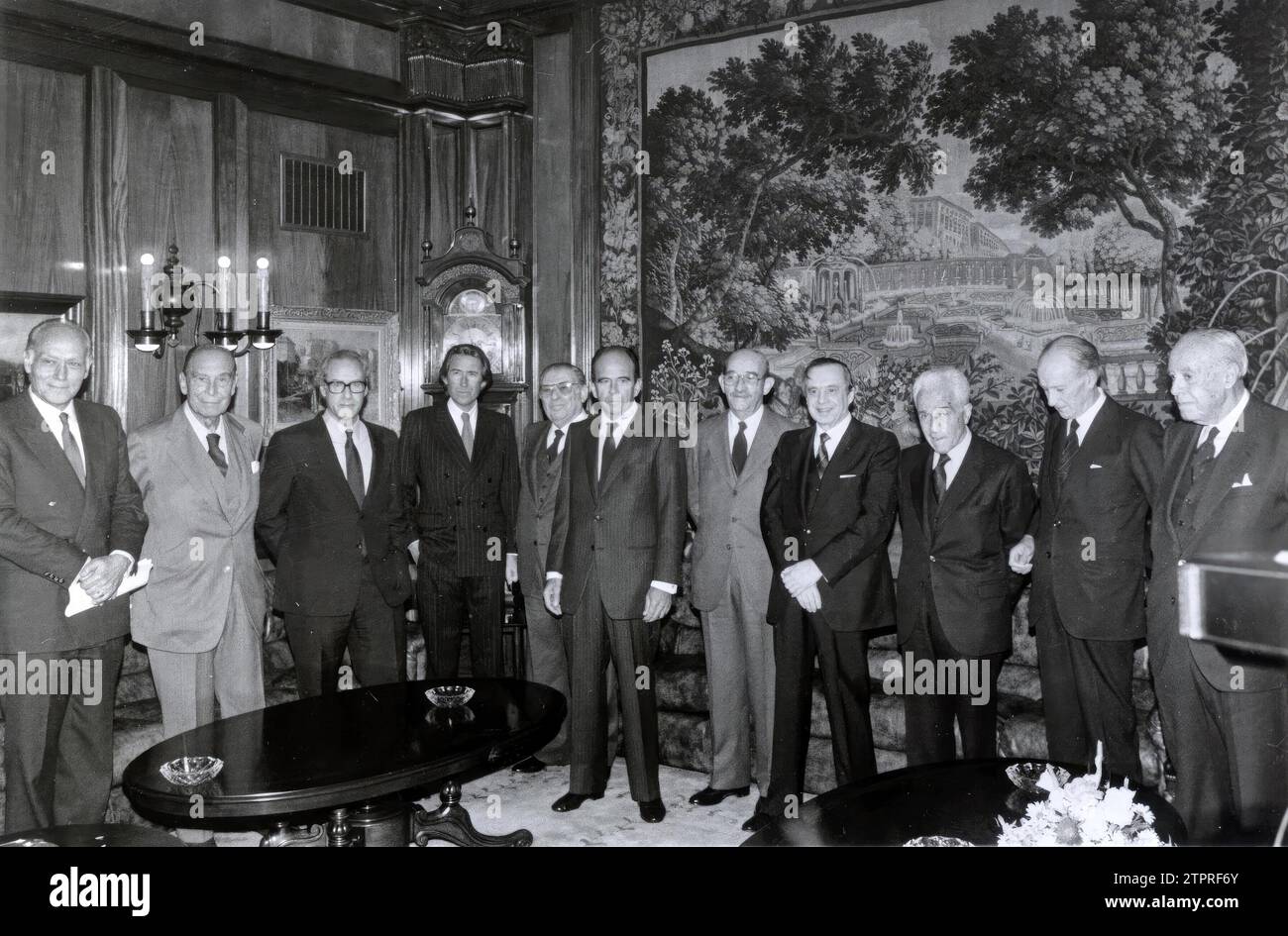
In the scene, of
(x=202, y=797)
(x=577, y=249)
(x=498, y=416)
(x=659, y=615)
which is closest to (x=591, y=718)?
(x=659, y=615)

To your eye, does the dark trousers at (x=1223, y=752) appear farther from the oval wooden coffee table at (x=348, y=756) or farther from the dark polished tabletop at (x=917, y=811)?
the oval wooden coffee table at (x=348, y=756)

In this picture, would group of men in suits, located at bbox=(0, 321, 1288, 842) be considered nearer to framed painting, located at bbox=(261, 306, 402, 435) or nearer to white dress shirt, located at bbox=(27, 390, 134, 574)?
white dress shirt, located at bbox=(27, 390, 134, 574)

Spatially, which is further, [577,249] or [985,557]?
[577,249]

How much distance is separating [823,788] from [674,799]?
66cm

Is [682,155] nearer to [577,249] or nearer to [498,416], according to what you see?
[577,249]

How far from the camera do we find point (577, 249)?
6.58 m

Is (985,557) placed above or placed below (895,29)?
below

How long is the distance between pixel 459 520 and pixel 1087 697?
8.64 ft

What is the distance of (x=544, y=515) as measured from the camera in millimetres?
4766

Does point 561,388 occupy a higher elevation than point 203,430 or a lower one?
higher

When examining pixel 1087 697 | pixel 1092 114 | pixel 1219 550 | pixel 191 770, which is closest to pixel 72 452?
pixel 191 770

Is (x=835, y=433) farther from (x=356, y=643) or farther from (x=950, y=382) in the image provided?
(x=356, y=643)

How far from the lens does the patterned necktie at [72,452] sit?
146 inches

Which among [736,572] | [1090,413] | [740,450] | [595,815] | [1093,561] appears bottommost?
[595,815]
